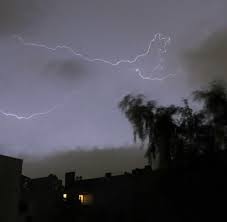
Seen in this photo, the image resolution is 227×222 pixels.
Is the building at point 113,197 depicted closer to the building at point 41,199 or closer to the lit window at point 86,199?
the lit window at point 86,199

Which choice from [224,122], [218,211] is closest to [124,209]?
[218,211]

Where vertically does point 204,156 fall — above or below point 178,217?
above

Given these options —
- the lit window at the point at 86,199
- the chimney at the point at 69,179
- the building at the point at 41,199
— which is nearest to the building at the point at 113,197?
the lit window at the point at 86,199

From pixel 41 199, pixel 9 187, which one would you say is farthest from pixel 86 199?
pixel 9 187

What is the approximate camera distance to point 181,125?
35219mm

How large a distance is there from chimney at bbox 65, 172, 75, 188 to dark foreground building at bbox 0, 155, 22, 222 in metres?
20.8

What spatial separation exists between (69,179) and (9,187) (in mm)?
22009

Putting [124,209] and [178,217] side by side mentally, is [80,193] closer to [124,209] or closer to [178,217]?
[124,209]

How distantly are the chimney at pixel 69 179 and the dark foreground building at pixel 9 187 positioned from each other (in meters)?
20.8

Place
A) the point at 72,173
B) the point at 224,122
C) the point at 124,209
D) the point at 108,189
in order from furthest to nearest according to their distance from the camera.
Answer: the point at 72,173 → the point at 108,189 → the point at 124,209 → the point at 224,122

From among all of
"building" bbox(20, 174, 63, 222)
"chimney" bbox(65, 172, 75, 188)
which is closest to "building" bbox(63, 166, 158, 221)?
"chimney" bbox(65, 172, 75, 188)

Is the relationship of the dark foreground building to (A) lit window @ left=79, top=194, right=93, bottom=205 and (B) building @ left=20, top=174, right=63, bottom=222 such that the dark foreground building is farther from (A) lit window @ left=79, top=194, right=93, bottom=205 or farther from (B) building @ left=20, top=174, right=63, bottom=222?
(A) lit window @ left=79, top=194, right=93, bottom=205

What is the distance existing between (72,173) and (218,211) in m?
21.9

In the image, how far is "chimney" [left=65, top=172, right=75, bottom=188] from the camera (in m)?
50.0
